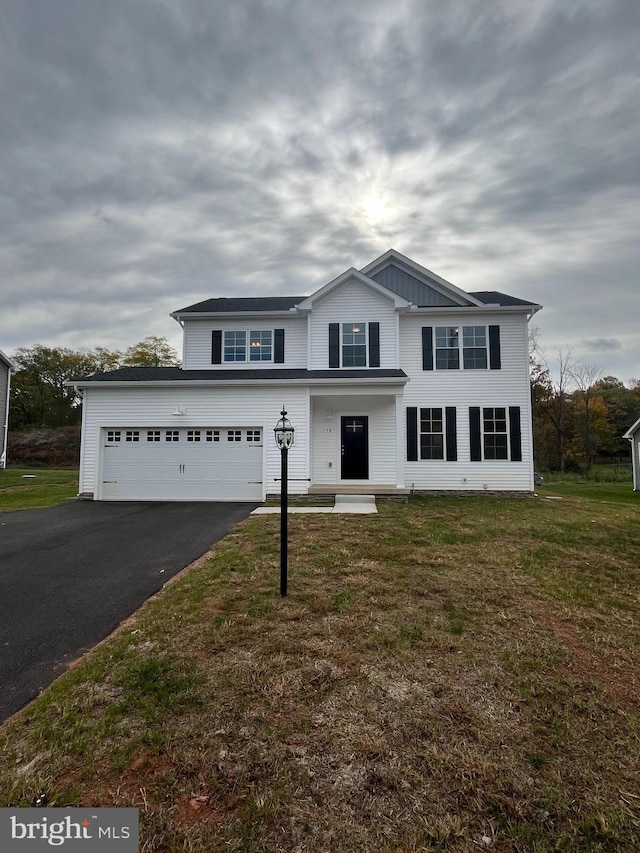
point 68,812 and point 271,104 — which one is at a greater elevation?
point 271,104

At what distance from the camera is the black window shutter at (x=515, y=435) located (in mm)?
12922

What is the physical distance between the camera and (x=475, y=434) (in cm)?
1305

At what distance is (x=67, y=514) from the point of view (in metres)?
9.87

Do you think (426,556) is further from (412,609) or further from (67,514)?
(67,514)

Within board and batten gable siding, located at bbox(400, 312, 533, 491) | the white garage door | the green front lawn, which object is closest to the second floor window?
the white garage door

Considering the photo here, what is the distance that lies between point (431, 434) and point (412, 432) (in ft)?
Answer: 2.16

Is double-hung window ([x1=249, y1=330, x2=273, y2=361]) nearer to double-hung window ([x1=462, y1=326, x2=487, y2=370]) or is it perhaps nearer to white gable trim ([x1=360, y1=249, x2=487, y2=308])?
white gable trim ([x1=360, y1=249, x2=487, y2=308])

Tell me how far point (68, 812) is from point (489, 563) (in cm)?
525

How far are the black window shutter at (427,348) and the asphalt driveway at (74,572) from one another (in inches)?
308

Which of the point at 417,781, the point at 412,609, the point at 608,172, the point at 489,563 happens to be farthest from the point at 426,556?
the point at 608,172

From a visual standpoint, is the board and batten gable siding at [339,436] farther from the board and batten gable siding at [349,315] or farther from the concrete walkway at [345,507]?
the concrete walkway at [345,507]

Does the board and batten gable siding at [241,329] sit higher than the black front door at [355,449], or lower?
higher

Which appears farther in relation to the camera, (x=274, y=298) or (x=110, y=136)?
(x=274, y=298)

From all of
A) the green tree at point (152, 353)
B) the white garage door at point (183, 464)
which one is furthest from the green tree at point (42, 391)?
the white garage door at point (183, 464)
